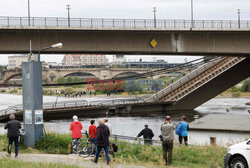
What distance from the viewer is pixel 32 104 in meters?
18.4

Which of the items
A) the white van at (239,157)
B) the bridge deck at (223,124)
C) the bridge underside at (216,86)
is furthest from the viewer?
the bridge underside at (216,86)

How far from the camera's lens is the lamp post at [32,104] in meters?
18.2

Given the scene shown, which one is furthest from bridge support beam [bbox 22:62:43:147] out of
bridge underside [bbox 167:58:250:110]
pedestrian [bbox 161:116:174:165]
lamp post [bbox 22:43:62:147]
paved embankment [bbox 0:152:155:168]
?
bridge underside [bbox 167:58:250:110]

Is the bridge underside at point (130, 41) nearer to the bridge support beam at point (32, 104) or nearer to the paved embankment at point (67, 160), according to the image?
the bridge support beam at point (32, 104)

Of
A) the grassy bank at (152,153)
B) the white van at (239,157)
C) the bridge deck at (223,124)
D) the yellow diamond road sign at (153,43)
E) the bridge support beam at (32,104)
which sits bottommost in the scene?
the bridge deck at (223,124)

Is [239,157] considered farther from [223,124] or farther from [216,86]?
[216,86]

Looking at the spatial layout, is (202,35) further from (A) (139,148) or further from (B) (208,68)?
(A) (139,148)

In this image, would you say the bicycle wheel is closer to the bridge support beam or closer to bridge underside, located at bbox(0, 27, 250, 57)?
the bridge support beam

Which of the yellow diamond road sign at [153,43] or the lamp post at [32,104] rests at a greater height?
→ the yellow diamond road sign at [153,43]

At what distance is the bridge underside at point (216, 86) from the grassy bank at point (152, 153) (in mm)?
36598

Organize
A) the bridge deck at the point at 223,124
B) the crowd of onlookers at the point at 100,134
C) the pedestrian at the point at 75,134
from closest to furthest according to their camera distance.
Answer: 1. the crowd of onlookers at the point at 100,134
2. the pedestrian at the point at 75,134
3. the bridge deck at the point at 223,124

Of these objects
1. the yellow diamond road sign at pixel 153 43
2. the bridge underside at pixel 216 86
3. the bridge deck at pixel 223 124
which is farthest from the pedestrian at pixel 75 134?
the bridge underside at pixel 216 86

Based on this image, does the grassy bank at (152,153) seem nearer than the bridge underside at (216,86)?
Yes

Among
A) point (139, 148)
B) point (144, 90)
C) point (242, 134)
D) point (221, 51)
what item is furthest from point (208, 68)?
point (144, 90)
